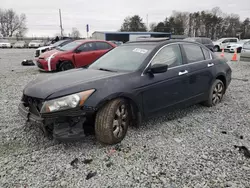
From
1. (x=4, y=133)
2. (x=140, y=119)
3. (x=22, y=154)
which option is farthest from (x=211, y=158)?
(x=4, y=133)

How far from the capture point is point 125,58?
362 centimetres

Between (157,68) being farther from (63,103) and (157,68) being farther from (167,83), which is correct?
(63,103)

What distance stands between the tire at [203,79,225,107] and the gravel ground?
1.98ft

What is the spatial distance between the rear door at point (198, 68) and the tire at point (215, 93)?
0.75ft

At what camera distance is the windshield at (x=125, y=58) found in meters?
3.36

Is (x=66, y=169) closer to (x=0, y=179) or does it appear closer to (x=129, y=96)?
(x=0, y=179)

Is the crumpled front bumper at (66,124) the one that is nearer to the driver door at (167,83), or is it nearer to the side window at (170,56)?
the driver door at (167,83)

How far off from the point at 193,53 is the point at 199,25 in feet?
230

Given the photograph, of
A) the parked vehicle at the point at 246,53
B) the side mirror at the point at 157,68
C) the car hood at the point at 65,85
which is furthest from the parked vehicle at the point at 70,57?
the parked vehicle at the point at 246,53

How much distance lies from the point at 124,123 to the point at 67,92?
945 mm

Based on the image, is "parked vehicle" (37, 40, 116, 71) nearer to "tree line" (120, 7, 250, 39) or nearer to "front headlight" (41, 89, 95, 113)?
"front headlight" (41, 89, 95, 113)

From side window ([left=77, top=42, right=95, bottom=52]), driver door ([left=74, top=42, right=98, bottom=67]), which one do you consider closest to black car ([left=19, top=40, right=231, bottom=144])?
driver door ([left=74, top=42, right=98, bottom=67])

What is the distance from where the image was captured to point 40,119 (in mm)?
2648

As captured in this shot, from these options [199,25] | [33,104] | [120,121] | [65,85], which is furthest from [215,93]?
[199,25]
